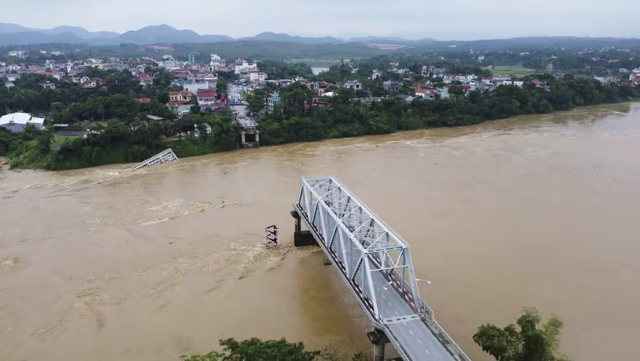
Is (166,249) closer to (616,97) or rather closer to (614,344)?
(614,344)

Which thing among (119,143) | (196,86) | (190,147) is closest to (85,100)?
(196,86)

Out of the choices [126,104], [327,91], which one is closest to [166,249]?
[126,104]

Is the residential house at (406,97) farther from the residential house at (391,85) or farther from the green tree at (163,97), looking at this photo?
the green tree at (163,97)

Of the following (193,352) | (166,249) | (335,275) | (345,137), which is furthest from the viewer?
(345,137)

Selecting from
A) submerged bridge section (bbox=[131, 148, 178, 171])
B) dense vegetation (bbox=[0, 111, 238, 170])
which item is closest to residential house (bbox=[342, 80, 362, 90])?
dense vegetation (bbox=[0, 111, 238, 170])

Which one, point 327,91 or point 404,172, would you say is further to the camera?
point 327,91
